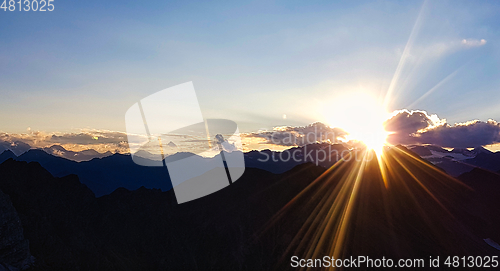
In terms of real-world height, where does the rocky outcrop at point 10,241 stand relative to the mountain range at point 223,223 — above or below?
above

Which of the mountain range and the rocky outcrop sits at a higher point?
the rocky outcrop

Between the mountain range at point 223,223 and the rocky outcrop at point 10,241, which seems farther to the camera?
the mountain range at point 223,223

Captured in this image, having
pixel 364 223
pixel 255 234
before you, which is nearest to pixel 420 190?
pixel 364 223

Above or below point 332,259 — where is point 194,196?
above

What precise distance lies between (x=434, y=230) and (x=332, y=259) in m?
50.8

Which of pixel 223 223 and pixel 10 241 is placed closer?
pixel 10 241

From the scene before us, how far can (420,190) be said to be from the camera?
122875 mm

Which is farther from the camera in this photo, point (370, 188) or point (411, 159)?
point (411, 159)

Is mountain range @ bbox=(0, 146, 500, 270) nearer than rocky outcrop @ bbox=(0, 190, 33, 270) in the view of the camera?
No

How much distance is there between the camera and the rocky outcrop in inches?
1437

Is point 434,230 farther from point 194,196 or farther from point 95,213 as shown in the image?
point 95,213

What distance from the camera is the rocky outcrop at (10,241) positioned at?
1437 inches

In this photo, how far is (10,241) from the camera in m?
37.4

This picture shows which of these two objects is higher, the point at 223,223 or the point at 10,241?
the point at 10,241
